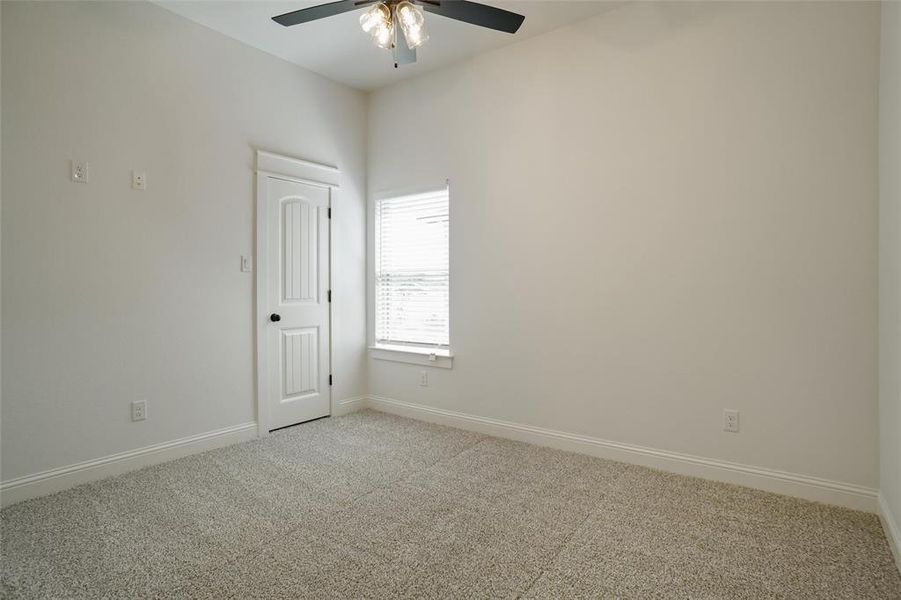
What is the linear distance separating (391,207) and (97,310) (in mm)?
2432

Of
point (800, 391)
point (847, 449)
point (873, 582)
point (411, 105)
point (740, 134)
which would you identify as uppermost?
point (411, 105)

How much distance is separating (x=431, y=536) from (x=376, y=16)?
8.13 ft

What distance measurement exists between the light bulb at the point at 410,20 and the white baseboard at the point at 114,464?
117 inches

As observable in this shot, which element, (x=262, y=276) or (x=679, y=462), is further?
(x=262, y=276)

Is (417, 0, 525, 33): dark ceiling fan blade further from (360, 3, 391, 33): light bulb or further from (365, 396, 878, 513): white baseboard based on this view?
(365, 396, 878, 513): white baseboard

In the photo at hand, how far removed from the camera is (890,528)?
2139 mm

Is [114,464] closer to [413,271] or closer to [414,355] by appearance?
[414,355]

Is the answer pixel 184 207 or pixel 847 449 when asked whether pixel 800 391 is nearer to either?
pixel 847 449

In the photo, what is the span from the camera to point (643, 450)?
3047mm

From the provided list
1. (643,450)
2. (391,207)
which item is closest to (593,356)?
(643,450)

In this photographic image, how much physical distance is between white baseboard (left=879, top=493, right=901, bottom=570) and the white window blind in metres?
2.84

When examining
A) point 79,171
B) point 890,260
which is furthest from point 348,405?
point 890,260

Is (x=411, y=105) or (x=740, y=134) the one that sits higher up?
(x=411, y=105)

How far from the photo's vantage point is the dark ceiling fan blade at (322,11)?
2.21 m
